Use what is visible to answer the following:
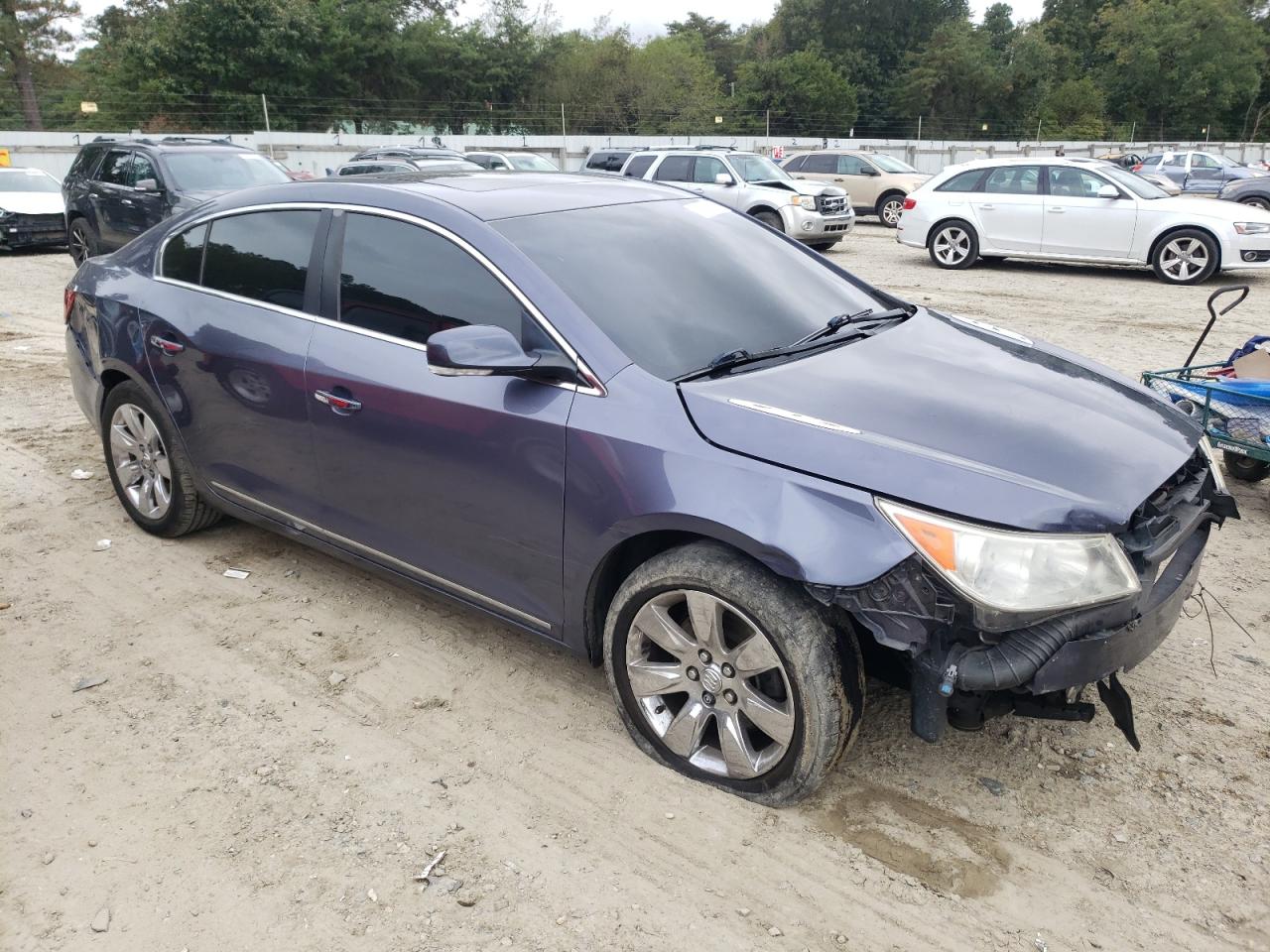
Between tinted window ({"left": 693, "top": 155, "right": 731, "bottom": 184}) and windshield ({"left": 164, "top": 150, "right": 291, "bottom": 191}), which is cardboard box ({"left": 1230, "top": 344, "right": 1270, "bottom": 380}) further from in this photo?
tinted window ({"left": 693, "top": 155, "right": 731, "bottom": 184})

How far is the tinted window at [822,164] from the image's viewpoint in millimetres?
21688

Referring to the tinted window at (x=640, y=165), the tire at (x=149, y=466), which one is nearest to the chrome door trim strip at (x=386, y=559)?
the tire at (x=149, y=466)

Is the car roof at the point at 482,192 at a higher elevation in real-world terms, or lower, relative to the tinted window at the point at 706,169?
lower

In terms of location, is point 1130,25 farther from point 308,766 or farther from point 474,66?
point 308,766

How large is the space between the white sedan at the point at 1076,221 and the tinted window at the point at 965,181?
1cm

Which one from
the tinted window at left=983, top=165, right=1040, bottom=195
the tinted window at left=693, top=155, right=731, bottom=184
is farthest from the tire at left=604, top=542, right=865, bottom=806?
the tinted window at left=693, top=155, right=731, bottom=184

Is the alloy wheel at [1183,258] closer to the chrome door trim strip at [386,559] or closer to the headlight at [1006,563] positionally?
the headlight at [1006,563]

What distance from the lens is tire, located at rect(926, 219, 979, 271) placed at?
14195mm

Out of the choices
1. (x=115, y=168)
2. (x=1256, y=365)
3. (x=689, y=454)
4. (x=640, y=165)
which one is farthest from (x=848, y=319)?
(x=640, y=165)

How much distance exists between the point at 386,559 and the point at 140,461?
6.19 feet

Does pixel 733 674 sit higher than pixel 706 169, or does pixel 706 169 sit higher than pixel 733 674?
pixel 706 169

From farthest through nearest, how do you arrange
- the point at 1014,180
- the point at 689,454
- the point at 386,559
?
the point at 1014,180 < the point at 386,559 < the point at 689,454

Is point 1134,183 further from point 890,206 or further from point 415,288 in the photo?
point 415,288

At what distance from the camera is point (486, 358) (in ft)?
9.51
